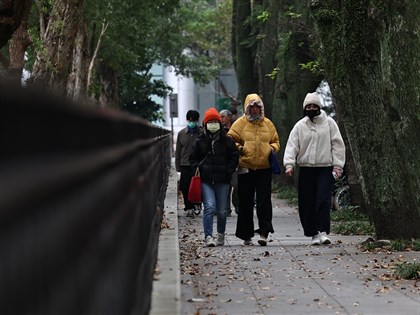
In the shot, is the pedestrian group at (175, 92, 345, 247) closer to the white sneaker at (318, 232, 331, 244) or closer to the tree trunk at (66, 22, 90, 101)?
the white sneaker at (318, 232, 331, 244)

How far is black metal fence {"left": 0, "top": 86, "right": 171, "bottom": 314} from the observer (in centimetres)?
178

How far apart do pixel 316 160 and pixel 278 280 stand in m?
4.37

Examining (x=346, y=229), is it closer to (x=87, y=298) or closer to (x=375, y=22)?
(x=375, y=22)

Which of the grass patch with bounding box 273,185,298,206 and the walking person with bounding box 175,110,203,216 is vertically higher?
the walking person with bounding box 175,110,203,216

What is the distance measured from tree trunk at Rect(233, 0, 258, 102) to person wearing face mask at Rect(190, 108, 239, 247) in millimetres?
23013

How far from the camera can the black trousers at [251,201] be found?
1527 centimetres

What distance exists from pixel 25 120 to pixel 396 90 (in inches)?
477

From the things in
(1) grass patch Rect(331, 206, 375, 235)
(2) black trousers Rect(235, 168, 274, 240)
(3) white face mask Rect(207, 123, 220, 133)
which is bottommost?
(1) grass patch Rect(331, 206, 375, 235)

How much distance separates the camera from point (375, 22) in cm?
1403

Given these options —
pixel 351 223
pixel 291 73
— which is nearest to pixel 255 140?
pixel 351 223

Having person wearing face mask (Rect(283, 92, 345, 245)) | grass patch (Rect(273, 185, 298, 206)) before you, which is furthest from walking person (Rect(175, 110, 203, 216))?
person wearing face mask (Rect(283, 92, 345, 245))

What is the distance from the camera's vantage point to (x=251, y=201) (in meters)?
15.4

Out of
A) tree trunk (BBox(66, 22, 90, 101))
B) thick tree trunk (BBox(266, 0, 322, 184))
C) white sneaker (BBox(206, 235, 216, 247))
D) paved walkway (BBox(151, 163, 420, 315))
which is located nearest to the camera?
paved walkway (BBox(151, 163, 420, 315))

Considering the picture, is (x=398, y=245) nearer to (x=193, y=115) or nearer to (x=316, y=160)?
(x=316, y=160)
